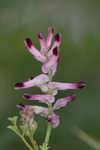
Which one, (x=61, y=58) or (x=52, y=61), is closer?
(x=52, y=61)

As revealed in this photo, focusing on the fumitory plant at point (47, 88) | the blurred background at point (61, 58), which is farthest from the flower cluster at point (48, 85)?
the blurred background at point (61, 58)

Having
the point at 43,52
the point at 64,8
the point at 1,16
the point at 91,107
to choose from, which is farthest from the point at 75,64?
the point at 43,52

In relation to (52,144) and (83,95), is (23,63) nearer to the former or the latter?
(83,95)

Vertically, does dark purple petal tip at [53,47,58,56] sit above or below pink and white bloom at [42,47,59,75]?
above

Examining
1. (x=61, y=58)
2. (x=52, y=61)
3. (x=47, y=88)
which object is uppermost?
(x=52, y=61)

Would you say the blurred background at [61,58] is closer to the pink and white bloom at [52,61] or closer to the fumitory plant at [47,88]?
the fumitory plant at [47,88]

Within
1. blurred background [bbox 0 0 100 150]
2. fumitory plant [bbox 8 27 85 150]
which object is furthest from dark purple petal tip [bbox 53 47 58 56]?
blurred background [bbox 0 0 100 150]

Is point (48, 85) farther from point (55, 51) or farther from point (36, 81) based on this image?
point (55, 51)

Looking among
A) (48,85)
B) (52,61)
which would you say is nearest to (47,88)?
(48,85)

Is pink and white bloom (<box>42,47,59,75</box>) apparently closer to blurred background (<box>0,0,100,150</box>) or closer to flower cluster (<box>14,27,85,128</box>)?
flower cluster (<box>14,27,85,128</box>)
